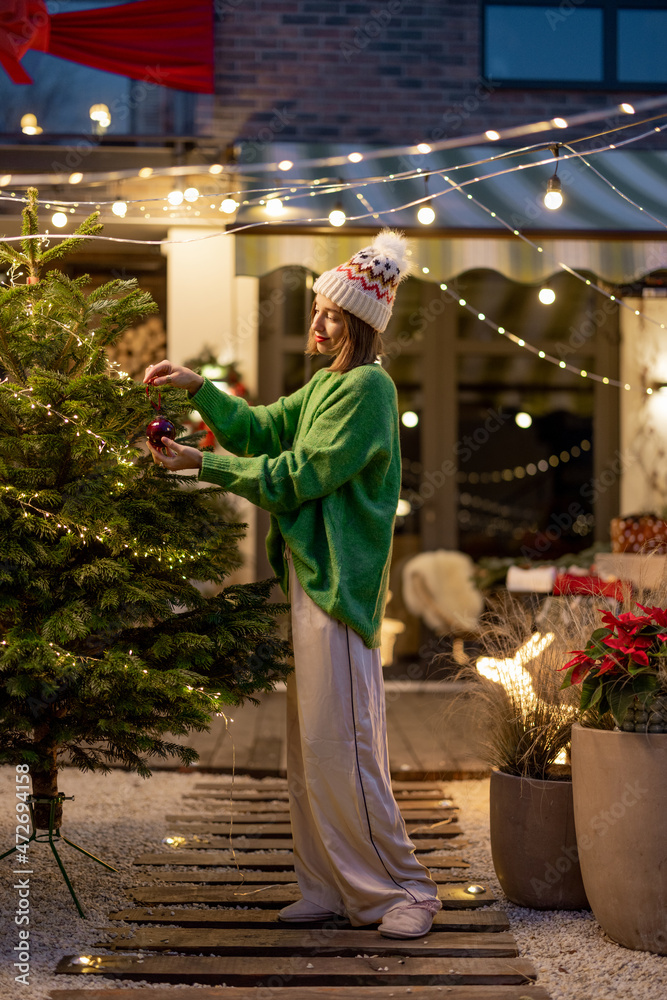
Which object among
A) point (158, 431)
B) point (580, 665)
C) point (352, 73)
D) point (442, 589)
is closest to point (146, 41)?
point (352, 73)

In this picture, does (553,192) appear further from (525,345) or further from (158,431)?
(158,431)

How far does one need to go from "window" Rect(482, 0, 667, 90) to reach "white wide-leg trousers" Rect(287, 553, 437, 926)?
5.68m

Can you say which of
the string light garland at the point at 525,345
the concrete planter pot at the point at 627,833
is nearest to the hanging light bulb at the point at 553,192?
the string light garland at the point at 525,345

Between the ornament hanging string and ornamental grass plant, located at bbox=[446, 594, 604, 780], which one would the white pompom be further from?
ornamental grass plant, located at bbox=[446, 594, 604, 780]

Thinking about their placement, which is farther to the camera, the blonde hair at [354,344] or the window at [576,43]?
the window at [576,43]

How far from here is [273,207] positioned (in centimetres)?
555

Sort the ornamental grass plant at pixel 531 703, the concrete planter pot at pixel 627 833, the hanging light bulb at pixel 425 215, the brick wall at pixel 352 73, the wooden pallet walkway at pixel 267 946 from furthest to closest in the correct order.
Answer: the brick wall at pixel 352 73 → the hanging light bulb at pixel 425 215 → the ornamental grass plant at pixel 531 703 → the concrete planter pot at pixel 627 833 → the wooden pallet walkway at pixel 267 946

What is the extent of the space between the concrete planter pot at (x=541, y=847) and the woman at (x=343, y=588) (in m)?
0.34

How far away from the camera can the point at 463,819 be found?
4.11 meters

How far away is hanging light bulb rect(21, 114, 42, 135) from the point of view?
22.2 feet

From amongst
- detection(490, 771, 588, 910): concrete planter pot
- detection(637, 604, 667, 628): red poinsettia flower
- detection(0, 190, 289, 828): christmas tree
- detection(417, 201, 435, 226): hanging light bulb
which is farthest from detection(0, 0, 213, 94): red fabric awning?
detection(490, 771, 588, 910): concrete planter pot

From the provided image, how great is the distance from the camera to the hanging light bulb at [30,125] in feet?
22.2

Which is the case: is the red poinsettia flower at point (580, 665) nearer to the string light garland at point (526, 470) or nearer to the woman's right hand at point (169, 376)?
the woman's right hand at point (169, 376)

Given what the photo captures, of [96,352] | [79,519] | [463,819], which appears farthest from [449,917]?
[96,352]
